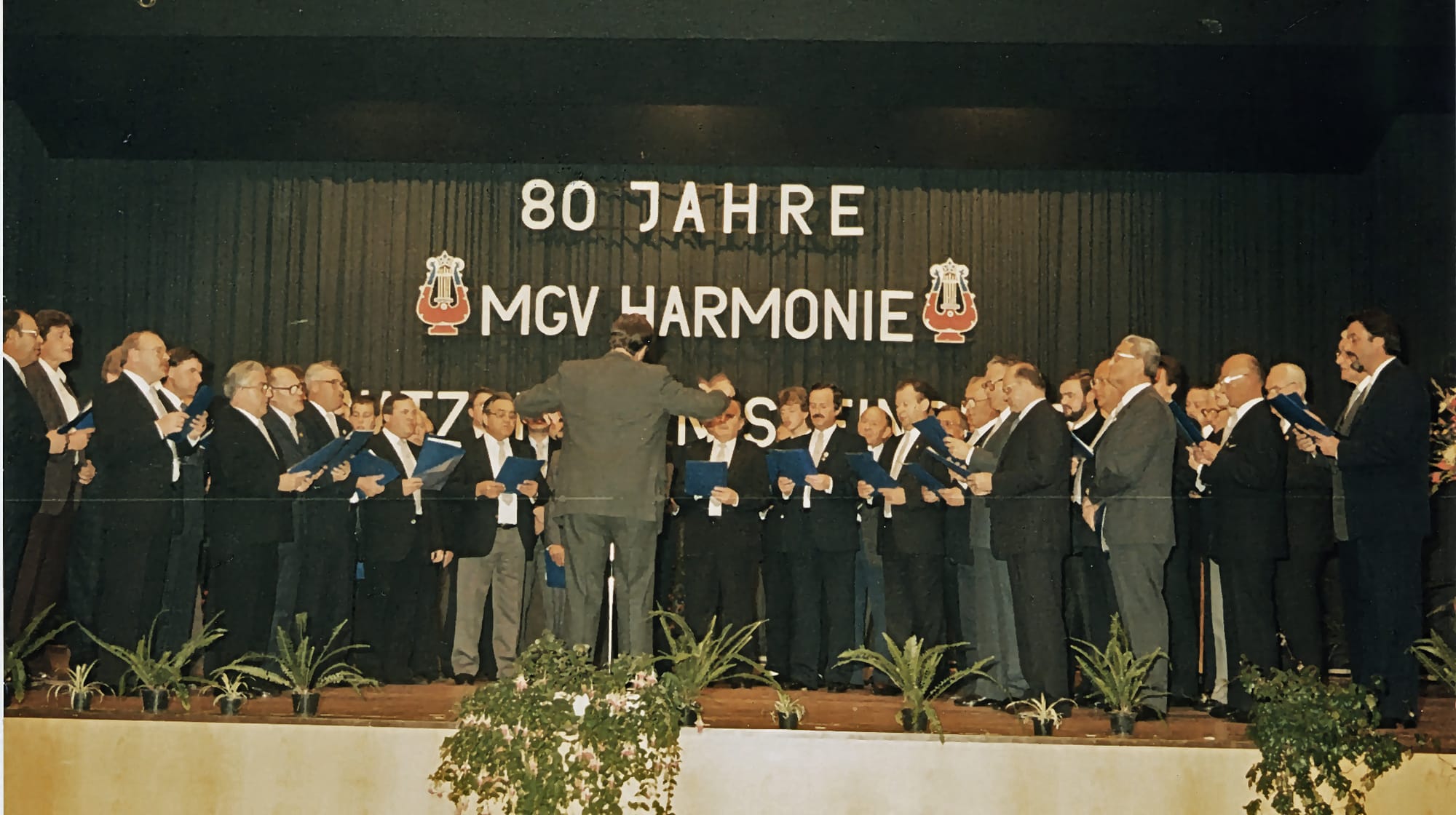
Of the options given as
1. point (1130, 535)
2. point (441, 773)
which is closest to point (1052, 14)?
point (1130, 535)

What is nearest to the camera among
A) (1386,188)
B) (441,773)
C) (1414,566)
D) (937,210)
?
(441,773)

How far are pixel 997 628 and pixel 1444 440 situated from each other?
1.79 metres

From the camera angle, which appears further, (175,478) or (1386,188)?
(1386,188)

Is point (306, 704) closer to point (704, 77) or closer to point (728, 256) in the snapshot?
point (728, 256)

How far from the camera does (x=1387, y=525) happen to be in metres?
5.38

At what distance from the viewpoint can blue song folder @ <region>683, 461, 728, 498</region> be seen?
19.8 feet

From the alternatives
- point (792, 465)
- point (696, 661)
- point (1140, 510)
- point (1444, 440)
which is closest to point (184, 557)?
point (696, 661)

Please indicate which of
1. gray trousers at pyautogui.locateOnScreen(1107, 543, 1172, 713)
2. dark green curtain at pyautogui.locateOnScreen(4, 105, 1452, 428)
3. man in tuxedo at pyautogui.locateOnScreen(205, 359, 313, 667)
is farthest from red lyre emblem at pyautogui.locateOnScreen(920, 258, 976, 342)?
man in tuxedo at pyautogui.locateOnScreen(205, 359, 313, 667)

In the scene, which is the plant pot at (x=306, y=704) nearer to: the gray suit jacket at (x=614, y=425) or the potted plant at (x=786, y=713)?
the gray suit jacket at (x=614, y=425)

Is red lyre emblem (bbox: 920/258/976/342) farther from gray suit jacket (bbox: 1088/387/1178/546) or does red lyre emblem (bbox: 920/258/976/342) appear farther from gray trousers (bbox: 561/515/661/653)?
gray trousers (bbox: 561/515/661/653)

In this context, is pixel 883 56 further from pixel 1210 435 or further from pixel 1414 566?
pixel 1414 566

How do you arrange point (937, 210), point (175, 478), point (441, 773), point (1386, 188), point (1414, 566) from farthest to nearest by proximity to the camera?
1. point (937, 210)
2. point (1386, 188)
3. point (175, 478)
4. point (1414, 566)
5. point (441, 773)

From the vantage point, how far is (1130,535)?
5.64 metres

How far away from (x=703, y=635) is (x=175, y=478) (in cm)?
213
